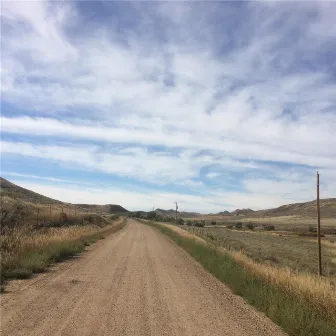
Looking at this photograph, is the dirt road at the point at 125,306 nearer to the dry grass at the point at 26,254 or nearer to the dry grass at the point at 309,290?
the dry grass at the point at 26,254

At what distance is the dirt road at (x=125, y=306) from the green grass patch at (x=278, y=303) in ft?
0.89

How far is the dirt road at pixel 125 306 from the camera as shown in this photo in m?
7.79

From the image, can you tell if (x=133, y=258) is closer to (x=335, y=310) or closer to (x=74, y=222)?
(x=335, y=310)

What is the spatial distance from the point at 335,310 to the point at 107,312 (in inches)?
191

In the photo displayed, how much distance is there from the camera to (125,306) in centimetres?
955

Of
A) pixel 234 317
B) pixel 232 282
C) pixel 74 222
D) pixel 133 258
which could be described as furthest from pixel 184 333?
pixel 74 222

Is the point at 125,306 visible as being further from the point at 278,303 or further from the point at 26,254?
the point at 26,254

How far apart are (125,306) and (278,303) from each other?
11.5 ft

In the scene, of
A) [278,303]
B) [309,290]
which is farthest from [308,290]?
[278,303]

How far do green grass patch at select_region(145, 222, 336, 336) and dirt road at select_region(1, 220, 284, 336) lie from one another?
0.27 m

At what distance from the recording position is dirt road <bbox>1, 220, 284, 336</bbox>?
25.5ft

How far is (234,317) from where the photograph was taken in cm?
898

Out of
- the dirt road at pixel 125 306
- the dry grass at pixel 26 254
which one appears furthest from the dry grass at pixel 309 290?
the dry grass at pixel 26 254

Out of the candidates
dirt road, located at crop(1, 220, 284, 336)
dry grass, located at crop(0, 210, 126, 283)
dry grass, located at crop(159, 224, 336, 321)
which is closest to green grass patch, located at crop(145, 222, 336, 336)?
dry grass, located at crop(159, 224, 336, 321)
